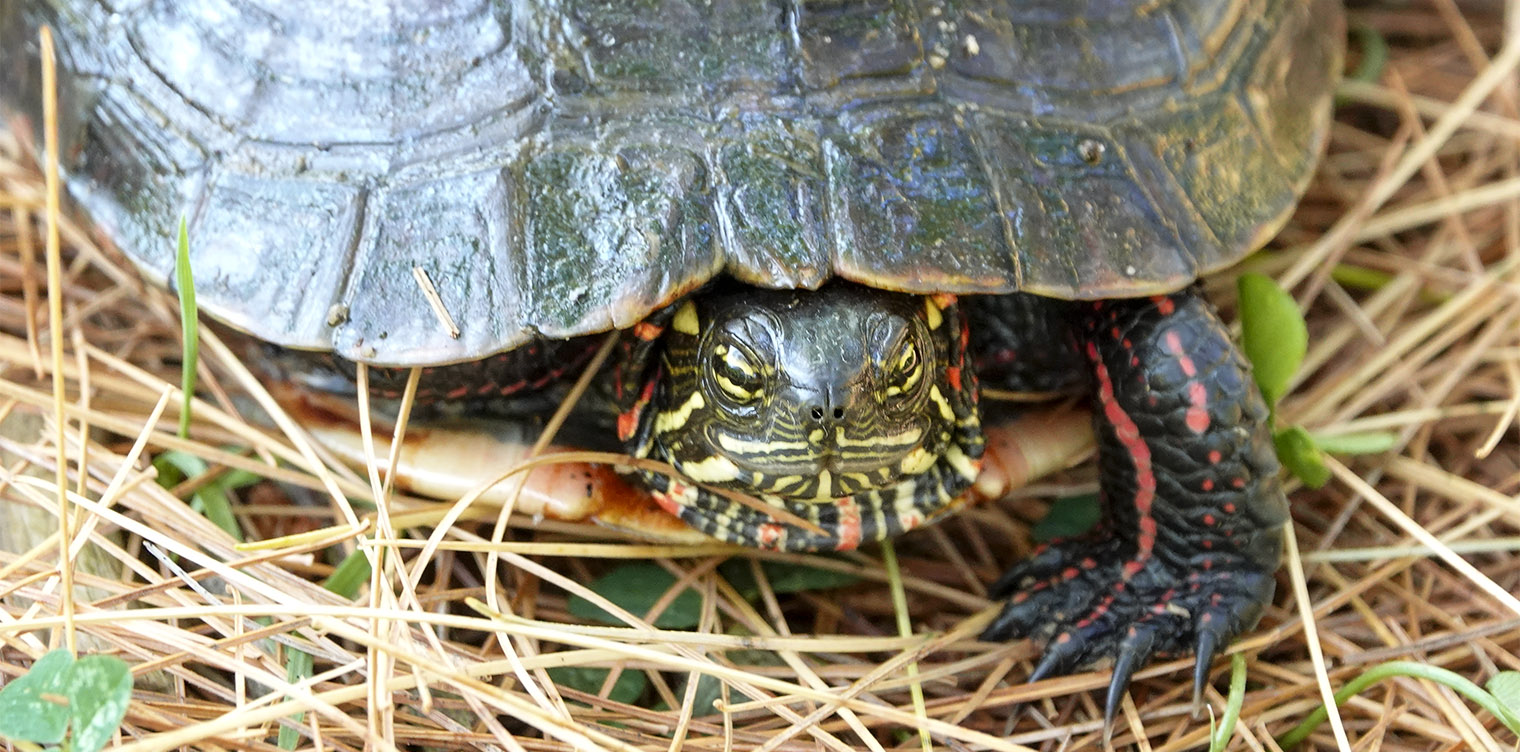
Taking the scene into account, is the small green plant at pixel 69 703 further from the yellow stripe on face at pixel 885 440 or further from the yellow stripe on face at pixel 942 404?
the yellow stripe on face at pixel 942 404

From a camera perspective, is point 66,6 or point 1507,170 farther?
point 1507,170

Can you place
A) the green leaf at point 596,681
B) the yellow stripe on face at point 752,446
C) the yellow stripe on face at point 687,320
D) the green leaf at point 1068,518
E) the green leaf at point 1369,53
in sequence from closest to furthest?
1. the yellow stripe on face at point 752,446
2. the yellow stripe on face at point 687,320
3. the green leaf at point 596,681
4. the green leaf at point 1068,518
5. the green leaf at point 1369,53

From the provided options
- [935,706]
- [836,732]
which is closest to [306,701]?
[836,732]

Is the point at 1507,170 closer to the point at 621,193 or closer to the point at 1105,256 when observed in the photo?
the point at 1105,256

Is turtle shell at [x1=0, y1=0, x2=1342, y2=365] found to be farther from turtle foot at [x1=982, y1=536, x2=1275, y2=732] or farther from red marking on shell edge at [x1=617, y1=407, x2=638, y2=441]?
turtle foot at [x1=982, y1=536, x2=1275, y2=732]

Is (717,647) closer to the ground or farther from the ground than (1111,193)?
closer to the ground

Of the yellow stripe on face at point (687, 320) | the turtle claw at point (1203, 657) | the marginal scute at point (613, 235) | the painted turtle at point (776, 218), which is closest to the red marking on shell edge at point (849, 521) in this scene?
the painted turtle at point (776, 218)

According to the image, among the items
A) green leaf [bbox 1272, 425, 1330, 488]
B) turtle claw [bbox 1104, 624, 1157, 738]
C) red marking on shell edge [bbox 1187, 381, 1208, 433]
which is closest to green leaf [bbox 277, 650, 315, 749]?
turtle claw [bbox 1104, 624, 1157, 738]
